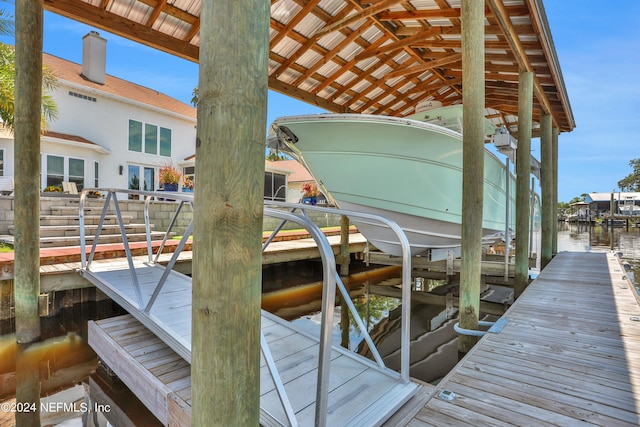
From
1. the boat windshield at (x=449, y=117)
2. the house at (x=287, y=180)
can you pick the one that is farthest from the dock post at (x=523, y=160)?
the house at (x=287, y=180)

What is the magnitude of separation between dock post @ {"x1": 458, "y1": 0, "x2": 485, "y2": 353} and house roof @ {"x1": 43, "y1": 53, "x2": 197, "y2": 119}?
11.7m

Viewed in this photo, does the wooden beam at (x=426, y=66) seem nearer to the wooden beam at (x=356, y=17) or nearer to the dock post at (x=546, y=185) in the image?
the wooden beam at (x=356, y=17)

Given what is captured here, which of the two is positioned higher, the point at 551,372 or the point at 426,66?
the point at 426,66

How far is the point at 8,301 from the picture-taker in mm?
4062

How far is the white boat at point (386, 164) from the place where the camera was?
13.9 ft

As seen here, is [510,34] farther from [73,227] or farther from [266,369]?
[73,227]

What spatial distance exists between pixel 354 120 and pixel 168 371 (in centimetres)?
322

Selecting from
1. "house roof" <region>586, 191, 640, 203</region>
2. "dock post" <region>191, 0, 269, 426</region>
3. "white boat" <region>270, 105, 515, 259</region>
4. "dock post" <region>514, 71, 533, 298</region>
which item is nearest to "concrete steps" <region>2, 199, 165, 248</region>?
"white boat" <region>270, 105, 515, 259</region>

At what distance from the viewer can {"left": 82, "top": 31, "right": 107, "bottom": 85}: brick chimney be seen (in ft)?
37.3

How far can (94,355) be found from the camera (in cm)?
369

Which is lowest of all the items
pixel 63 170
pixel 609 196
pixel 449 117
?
pixel 63 170

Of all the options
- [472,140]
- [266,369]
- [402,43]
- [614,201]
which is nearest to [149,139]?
[402,43]

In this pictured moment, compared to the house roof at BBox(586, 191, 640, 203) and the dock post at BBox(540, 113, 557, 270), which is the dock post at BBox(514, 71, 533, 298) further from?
the house roof at BBox(586, 191, 640, 203)

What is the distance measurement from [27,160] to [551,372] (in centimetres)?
485
